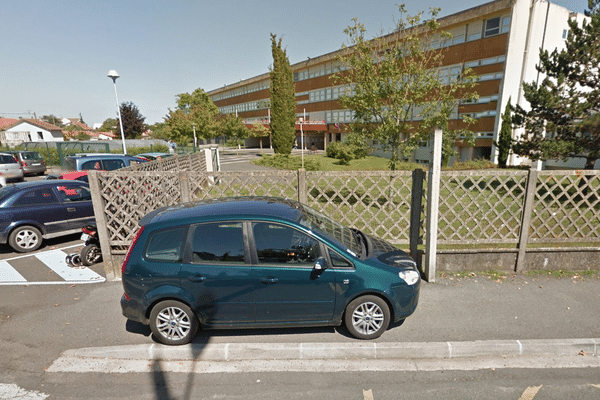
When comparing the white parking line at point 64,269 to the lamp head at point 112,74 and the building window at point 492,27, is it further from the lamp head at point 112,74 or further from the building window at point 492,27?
the building window at point 492,27

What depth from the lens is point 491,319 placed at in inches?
150

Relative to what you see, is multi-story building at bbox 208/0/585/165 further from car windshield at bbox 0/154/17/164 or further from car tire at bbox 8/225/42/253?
car windshield at bbox 0/154/17/164

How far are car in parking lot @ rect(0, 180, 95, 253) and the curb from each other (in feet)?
14.8

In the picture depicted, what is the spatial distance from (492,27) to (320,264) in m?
25.4

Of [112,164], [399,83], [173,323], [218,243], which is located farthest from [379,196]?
[112,164]

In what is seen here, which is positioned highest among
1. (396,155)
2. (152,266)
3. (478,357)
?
(396,155)

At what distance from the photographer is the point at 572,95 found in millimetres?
10352

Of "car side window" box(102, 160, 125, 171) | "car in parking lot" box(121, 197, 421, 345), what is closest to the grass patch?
"car side window" box(102, 160, 125, 171)

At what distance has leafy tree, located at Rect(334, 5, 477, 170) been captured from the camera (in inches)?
314

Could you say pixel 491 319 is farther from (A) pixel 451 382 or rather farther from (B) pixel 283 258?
(B) pixel 283 258

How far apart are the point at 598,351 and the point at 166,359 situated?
191 inches

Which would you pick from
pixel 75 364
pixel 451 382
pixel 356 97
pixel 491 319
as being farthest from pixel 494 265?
pixel 75 364

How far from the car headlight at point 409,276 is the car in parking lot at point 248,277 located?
0.05ft

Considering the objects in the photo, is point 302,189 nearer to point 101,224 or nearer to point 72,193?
point 101,224
